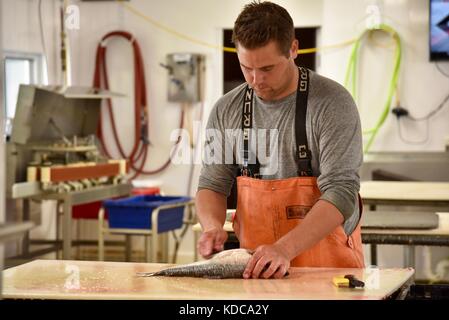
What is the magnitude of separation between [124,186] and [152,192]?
13.6 inches

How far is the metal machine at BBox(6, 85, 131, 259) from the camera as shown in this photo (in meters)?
5.04

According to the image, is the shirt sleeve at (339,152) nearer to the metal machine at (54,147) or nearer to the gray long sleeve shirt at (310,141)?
the gray long sleeve shirt at (310,141)

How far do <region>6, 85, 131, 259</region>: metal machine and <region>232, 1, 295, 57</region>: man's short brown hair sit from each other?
3.07m

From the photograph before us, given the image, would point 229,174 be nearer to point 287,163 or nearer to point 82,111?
point 287,163

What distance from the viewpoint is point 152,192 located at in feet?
20.0

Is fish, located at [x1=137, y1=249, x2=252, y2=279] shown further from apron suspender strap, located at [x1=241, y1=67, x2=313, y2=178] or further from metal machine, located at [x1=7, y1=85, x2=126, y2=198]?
metal machine, located at [x1=7, y1=85, x2=126, y2=198]

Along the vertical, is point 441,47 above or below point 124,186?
above

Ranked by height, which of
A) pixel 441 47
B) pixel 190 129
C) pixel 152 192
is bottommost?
pixel 152 192

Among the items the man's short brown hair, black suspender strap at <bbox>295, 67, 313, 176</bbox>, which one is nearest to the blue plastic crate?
black suspender strap at <bbox>295, 67, 313, 176</bbox>

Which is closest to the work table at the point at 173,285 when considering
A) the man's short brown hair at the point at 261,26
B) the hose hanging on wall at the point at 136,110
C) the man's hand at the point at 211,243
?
the man's hand at the point at 211,243

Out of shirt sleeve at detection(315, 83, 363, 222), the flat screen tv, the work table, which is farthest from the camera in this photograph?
the flat screen tv

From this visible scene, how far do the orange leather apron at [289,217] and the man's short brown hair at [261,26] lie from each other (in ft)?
1.20
